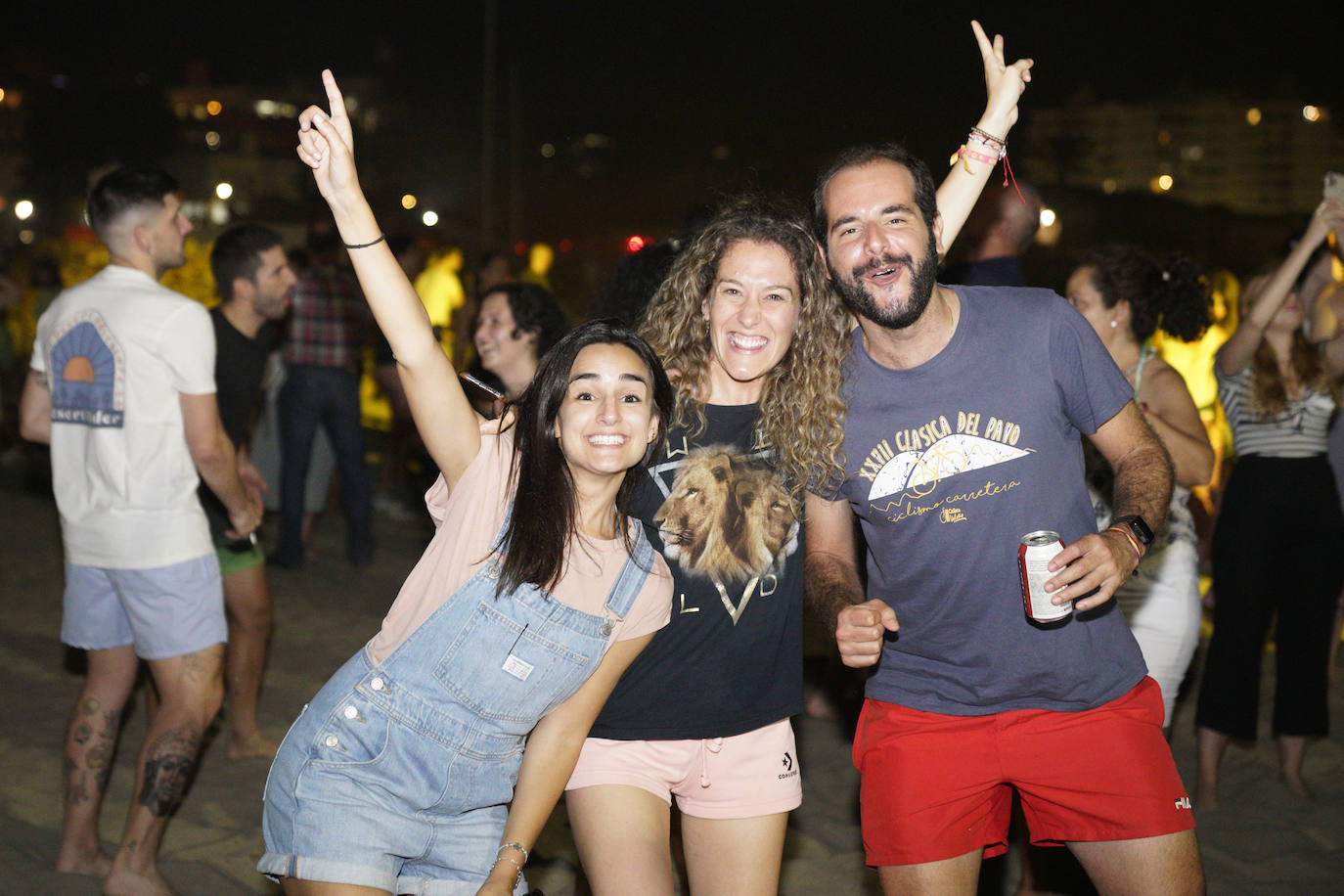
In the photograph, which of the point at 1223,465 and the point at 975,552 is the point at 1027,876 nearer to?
the point at 975,552

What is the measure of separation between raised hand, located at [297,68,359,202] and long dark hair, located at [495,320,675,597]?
0.57m

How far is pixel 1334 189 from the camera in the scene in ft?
15.9

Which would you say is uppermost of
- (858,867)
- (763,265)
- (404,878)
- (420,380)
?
(763,265)

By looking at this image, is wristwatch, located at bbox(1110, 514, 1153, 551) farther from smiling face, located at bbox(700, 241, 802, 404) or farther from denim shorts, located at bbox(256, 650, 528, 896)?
denim shorts, located at bbox(256, 650, 528, 896)

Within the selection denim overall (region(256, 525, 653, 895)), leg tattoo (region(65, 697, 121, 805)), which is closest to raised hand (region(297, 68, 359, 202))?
denim overall (region(256, 525, 653, 895))

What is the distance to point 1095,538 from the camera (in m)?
2.52

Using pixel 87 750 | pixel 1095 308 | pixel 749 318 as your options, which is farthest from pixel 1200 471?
pixel 87 750

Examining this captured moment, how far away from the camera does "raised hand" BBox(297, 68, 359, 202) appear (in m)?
2.39

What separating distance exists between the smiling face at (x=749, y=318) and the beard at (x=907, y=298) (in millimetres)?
170

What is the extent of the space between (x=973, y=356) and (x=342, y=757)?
5.47ft

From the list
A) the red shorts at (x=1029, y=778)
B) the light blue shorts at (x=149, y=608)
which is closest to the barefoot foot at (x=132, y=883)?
the light blue shorts at (x=149, y=608)

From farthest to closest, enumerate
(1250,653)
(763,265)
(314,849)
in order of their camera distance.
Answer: (1250,653)
(763,265)
(314,849)

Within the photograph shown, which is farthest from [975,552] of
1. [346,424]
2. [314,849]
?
[346,424]

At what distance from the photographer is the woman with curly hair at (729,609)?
9.07 feet
